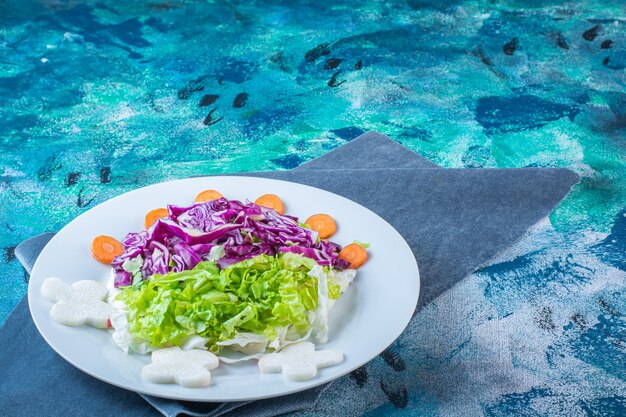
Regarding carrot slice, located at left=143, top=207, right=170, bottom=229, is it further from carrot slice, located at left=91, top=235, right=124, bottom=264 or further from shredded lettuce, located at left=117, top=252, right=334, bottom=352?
shredded lettuce, located at left=117, top=252, right=334, bottom=352

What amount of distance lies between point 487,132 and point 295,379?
163 centimetres

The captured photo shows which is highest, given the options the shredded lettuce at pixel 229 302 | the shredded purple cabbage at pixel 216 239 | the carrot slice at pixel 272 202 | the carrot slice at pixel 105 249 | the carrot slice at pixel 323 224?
the shredded lettuce at pixel 229 302

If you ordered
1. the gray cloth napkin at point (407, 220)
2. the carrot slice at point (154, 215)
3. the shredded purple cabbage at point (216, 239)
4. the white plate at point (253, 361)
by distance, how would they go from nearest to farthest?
1. the white plate at point (253, 361)
2. the gray cloth napkin at point (407, 220)
3. the shredded purple cabbage at point (216, 239)
4. the carrot slice at point (154, 215)

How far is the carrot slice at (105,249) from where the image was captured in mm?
1570

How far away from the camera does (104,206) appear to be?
1.70m

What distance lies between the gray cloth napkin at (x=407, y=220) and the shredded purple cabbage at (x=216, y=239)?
0.72 feet

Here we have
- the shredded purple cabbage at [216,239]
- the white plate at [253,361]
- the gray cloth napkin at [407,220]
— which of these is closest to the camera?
the white plate at [253,361]

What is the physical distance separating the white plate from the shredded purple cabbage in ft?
0.25

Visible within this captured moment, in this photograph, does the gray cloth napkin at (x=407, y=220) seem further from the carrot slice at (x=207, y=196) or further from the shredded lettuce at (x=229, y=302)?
the carrot slice at (x=207, y=196)

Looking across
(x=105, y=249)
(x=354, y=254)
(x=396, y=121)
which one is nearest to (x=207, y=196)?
(x=105, y=249)

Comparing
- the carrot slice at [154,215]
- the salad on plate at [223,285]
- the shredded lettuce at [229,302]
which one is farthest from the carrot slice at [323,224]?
the carrot slice at [154,215]

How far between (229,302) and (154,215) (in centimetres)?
42

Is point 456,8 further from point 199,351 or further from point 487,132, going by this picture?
point 199,351

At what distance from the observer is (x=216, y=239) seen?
1.55 metres
